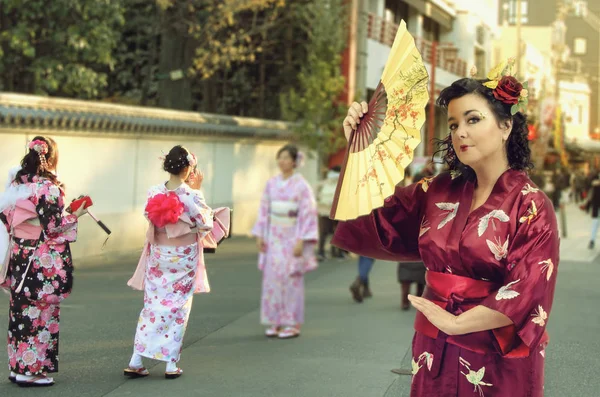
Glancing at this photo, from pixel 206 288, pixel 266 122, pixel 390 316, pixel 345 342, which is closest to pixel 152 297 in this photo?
pixel 206 288

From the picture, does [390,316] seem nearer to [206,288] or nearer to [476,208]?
[206,288]

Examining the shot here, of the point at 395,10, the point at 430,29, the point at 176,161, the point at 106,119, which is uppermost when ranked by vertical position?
the point at 430,29

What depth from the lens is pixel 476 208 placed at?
3.39 m

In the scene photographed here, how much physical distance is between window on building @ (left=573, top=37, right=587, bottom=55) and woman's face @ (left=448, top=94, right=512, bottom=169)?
7744 centimetres

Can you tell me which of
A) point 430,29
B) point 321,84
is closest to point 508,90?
point 321,84

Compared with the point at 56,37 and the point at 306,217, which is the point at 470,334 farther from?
the point at 56,37

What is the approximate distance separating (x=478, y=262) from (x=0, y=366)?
4.48 meters

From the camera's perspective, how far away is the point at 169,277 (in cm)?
665

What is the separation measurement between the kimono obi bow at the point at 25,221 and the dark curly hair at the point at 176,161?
0.98 metres

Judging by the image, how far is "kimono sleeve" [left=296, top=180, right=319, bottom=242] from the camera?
8.31 meters

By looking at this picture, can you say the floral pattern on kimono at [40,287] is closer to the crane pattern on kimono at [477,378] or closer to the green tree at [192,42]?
the crane pattern on kimono at [477,378]

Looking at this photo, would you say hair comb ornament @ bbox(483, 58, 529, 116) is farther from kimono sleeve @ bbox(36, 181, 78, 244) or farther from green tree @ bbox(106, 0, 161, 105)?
green tree @ bbox(106, 0, 161, 105)

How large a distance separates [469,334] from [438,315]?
0.43ft

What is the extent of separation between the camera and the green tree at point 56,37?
1430 centimetres
